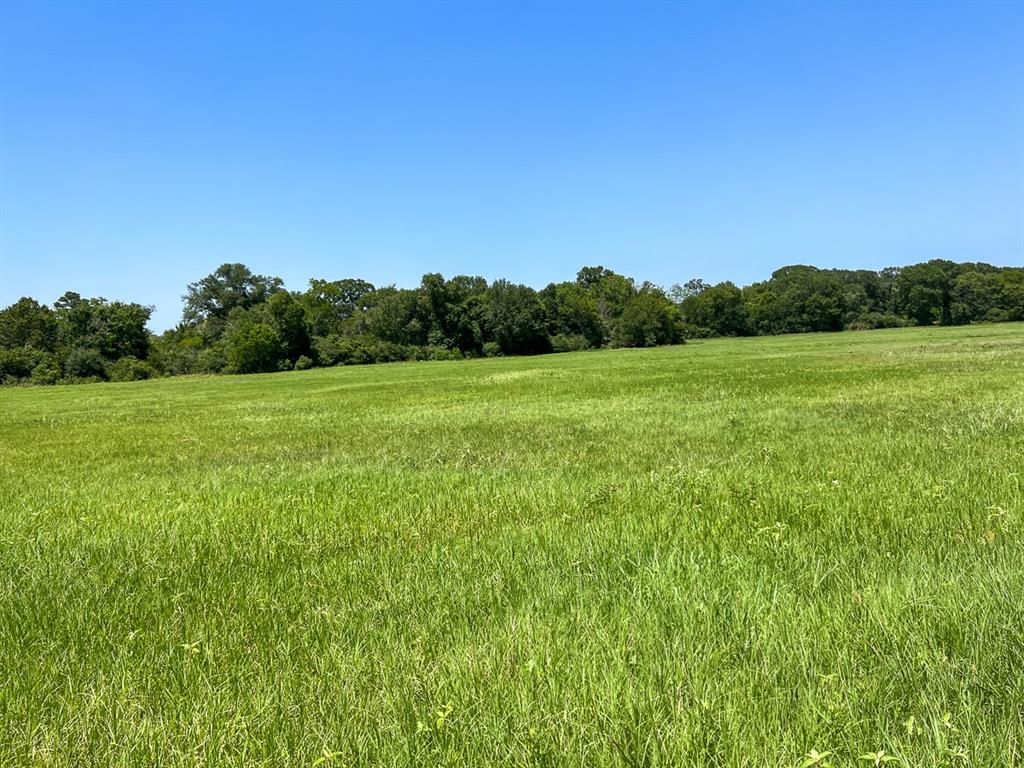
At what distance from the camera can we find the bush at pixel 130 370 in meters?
75.6

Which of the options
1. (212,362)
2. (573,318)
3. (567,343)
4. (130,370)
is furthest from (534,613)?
(573,318)

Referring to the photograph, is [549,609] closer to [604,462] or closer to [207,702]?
[207,702]

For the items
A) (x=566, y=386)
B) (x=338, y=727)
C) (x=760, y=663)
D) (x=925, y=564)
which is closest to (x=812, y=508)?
(x=925, y=564)

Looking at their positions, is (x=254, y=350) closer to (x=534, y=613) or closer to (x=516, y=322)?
(x=516, y=322)

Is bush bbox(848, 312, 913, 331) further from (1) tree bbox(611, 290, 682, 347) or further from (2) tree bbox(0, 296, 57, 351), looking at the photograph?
(2) tree bbox(0, 296, 57, 351)

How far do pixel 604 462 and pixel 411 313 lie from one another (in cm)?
9689

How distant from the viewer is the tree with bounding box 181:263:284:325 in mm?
129750

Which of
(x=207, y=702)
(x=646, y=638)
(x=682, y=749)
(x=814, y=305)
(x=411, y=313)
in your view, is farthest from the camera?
(x=814, y=305)

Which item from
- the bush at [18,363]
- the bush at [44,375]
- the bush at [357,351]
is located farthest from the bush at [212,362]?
the bush at [18,363]

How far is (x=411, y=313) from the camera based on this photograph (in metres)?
102

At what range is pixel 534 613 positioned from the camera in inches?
131

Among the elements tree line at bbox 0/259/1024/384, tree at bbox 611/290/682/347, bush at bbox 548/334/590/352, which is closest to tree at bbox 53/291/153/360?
tree line at bbox 0/259/1024/384

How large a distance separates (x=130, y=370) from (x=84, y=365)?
6922 millimetres

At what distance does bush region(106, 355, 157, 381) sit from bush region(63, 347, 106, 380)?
1572mm
